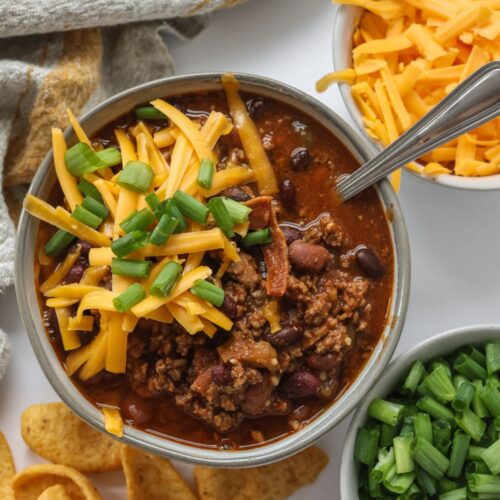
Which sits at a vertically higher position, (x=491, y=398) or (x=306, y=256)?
(x=306, y=256)

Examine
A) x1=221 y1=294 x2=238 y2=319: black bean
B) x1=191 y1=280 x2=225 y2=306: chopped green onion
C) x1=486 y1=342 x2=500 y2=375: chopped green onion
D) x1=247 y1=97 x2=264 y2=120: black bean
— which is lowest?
x1=486 y1=342 x2=500 y2=375: chopped green onion

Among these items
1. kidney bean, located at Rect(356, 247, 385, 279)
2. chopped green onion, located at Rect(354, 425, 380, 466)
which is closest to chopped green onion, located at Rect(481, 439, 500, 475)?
chopped green onion, located at Rect(354, 425, 380, 466)

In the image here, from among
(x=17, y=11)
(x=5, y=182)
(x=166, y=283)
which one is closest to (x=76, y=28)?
(x=17, y=11)

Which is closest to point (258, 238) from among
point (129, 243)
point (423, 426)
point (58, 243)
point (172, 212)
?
point (172, 212)

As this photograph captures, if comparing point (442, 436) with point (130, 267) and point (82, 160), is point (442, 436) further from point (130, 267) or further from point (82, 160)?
point (82, 160)

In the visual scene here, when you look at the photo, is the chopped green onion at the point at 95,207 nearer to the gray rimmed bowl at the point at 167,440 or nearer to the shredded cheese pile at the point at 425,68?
the gray rimmed bowl at the point at 167,440

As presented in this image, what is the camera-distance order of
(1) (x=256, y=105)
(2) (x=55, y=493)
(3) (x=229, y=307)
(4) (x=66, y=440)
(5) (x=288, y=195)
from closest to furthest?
(3) (x=229, y=307)
(5) (x=288, y=195)
(1) (x=256, y=105)
(2) (x=55, y=493)
(4) (x=66, y=440)

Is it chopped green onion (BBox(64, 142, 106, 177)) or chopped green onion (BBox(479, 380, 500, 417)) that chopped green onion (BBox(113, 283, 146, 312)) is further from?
chopped green onion (BBox(479, 380, 500, 417))
